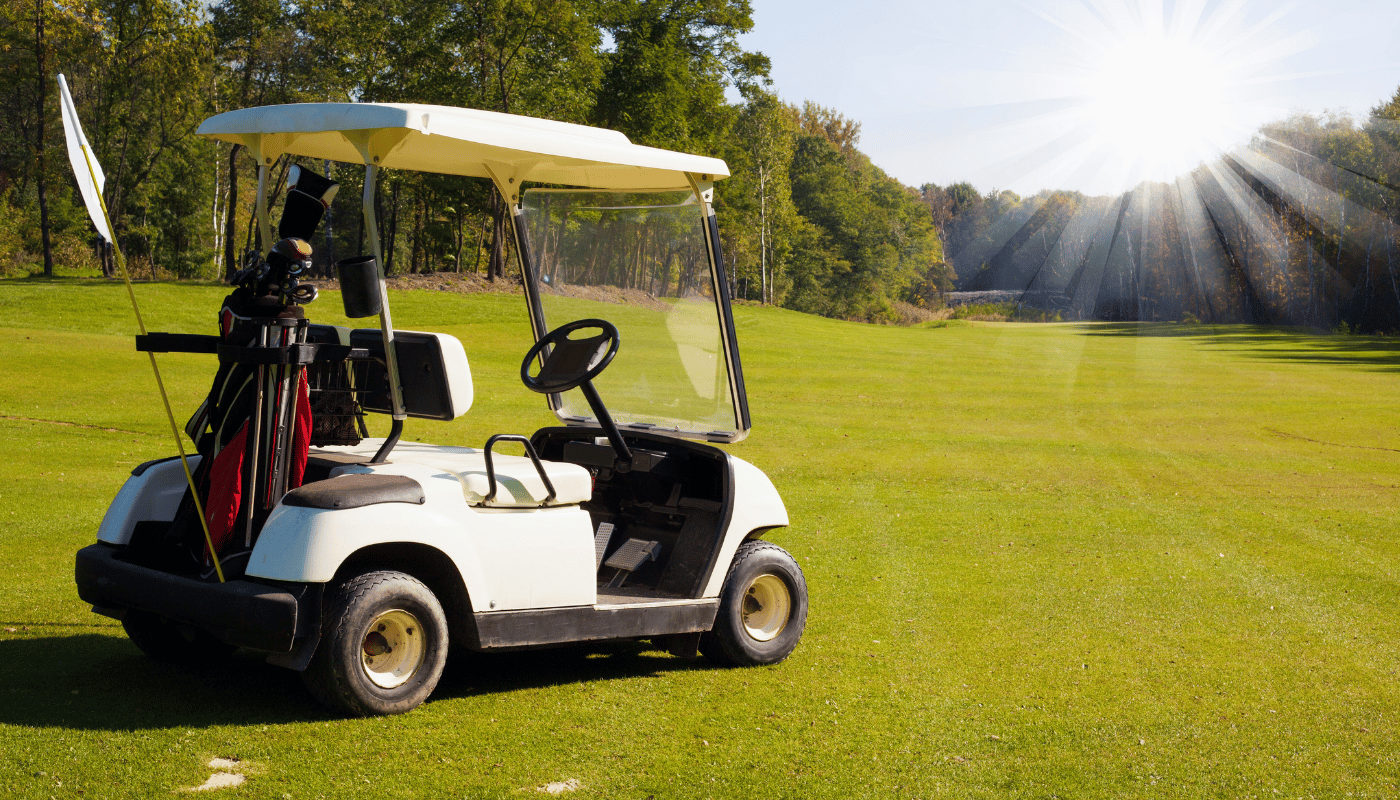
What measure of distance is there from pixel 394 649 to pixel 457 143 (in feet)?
6.66

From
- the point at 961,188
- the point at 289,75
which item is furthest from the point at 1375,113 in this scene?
the point at 961,188

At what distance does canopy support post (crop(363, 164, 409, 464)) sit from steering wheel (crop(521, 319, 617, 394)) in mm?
571

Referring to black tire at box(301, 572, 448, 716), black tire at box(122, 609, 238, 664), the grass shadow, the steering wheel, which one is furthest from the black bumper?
the grass shadow

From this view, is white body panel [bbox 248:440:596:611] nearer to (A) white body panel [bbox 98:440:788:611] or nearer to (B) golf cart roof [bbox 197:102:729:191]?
(A) white body panel [bbox 98:440:788:611]

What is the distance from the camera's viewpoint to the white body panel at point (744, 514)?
515 centimetres

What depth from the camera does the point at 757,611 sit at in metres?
5.48

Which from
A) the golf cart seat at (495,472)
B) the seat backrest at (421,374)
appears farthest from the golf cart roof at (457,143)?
the golf cart seat at (495,472)

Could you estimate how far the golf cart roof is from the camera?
13.5 ft

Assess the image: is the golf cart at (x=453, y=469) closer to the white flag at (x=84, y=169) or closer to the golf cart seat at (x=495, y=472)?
the golf cart seat at (x=495, y=472)

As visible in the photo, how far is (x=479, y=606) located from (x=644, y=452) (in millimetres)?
1314

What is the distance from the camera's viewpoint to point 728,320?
5.35m

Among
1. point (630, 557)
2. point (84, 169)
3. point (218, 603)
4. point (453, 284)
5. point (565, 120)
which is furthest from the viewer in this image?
point (565, 120)

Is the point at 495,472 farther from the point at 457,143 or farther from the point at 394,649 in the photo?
the point at 457,143

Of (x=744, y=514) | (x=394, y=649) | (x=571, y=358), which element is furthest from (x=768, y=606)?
(x=394, y=649)
